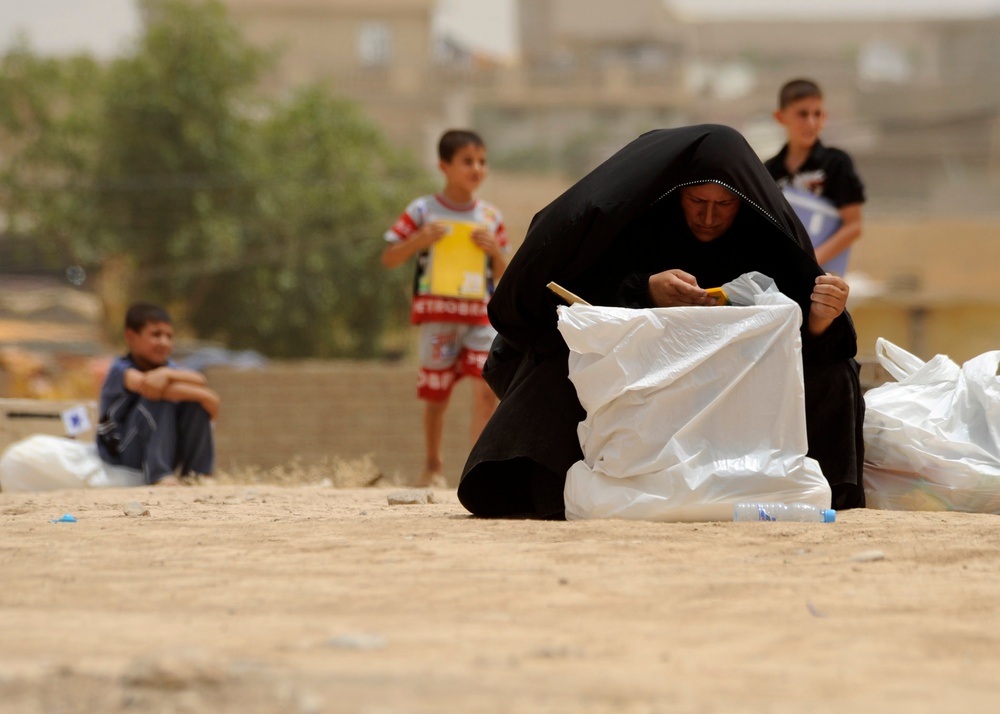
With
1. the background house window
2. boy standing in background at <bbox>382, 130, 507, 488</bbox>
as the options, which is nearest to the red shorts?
boy standing in background at <bbox>382, 130, 507, 488</bbox>

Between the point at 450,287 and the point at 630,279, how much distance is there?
7.28 feet

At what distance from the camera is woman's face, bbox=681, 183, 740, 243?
446 centimetres

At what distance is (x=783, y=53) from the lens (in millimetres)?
65625

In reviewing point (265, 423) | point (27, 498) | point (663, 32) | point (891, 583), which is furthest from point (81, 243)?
point (663, 32)

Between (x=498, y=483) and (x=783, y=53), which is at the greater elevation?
(x=783, y=53)

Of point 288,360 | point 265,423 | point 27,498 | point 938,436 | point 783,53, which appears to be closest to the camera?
point 938,436

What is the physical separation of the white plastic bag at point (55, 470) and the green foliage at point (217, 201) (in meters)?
15.9

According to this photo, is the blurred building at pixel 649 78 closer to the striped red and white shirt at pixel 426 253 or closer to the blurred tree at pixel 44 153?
the blurred tree at pixel 44 153

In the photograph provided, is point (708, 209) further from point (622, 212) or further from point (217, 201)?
point (217, 201)

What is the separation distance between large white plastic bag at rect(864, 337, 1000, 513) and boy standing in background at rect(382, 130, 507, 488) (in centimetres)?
234

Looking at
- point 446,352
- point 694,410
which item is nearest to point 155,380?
point 446,352

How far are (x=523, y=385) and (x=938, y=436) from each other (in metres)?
1.34

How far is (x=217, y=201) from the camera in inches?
933

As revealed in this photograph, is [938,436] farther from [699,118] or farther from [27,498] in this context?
[699,118]
